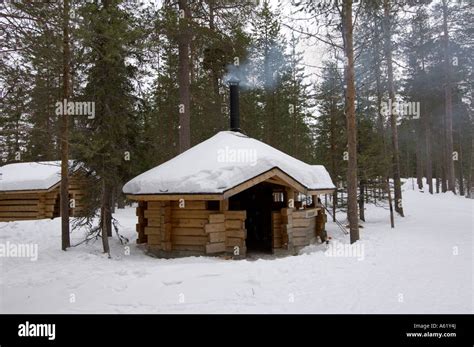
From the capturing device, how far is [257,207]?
15.7 metres

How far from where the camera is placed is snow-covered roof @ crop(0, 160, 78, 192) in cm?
2023

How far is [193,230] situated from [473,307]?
754 cm

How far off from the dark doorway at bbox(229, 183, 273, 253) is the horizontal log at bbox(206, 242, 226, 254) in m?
4.47

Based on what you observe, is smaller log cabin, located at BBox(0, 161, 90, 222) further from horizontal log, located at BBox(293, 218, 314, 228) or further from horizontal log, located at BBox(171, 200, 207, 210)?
horizontal log, located at BBox(293, 218, 314, 228)

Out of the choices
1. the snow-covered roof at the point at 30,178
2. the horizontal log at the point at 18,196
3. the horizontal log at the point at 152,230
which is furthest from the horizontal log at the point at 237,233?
the horizontal log at the point at 18,196

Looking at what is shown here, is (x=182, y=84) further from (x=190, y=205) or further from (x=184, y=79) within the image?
(x=190, y=205)

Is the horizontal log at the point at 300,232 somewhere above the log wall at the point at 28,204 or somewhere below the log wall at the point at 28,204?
below

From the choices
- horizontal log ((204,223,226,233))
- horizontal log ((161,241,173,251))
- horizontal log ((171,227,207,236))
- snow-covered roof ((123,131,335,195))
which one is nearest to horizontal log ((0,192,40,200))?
snow-covered roof ((123,131,335,195))

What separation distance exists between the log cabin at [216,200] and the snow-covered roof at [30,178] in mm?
9988

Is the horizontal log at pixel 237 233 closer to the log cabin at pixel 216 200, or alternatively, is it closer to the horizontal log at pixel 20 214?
the log cabin at pixel 216 200

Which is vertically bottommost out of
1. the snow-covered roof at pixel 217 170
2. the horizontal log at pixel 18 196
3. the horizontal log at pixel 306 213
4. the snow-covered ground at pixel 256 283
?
the snow-covered ground at pixel 256 283

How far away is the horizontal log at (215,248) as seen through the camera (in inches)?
424
